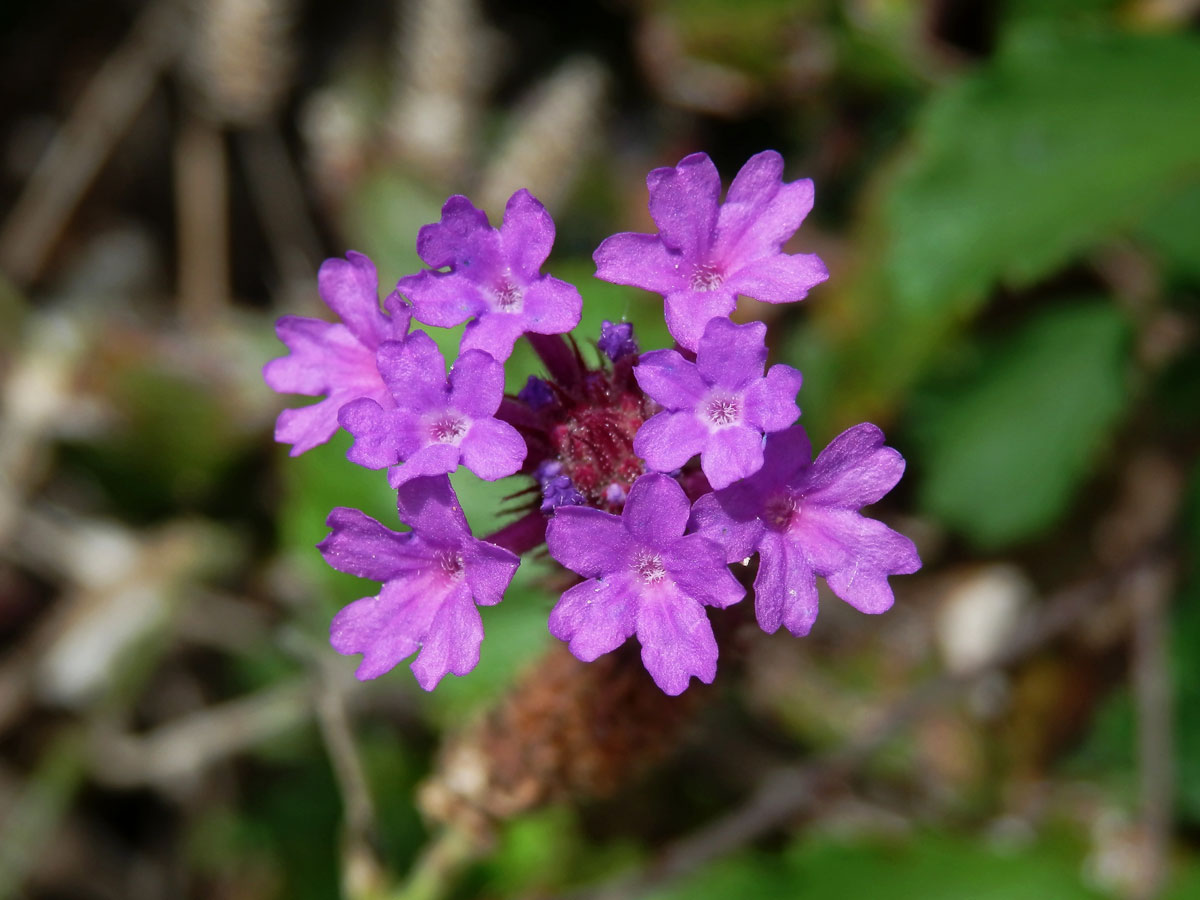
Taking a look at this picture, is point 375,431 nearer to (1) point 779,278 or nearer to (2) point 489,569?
(2) point 489,569

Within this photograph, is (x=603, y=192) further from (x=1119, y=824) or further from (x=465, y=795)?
(x=1119, y=824)

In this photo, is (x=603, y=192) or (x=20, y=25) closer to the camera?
(x=603, y=192)

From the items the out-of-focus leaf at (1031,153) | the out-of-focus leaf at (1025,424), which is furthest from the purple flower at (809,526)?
the out-of-focus leaf at (1025,424)

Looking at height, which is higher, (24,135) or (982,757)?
(24,135)

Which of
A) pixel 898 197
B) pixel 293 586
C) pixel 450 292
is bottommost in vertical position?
pixel 293 586

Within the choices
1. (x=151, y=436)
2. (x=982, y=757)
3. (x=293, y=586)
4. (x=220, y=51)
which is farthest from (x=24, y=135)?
(x=982, y=757)

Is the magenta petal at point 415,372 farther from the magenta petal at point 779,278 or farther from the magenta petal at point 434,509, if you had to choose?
the magenta petal at point 779,278

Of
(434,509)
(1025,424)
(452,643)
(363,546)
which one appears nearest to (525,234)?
(434,509)

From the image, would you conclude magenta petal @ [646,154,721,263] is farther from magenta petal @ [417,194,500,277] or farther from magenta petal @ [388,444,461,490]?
magenta petal @ [388,444,461,490]
